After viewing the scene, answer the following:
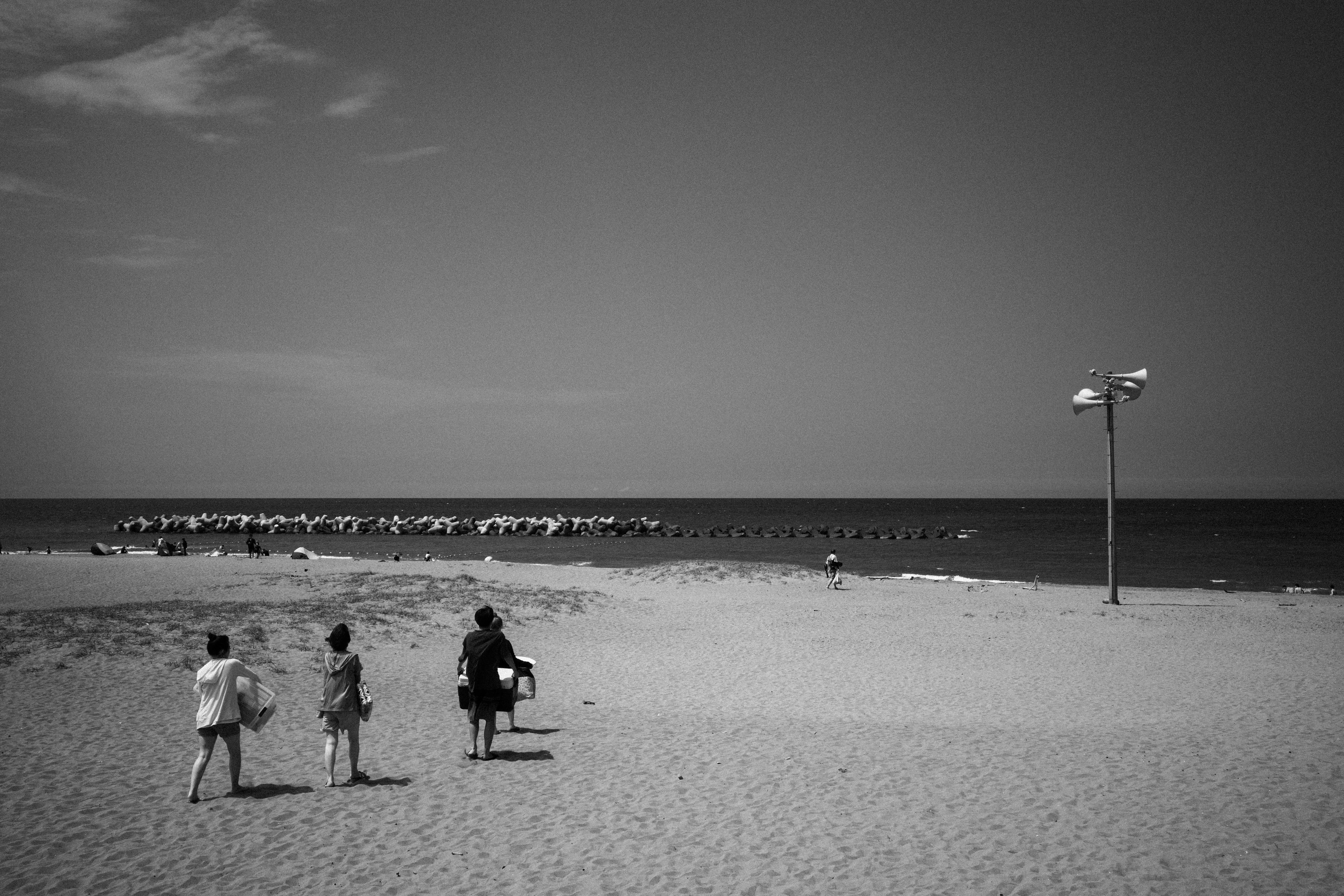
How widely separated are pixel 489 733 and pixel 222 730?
2865 millimetres

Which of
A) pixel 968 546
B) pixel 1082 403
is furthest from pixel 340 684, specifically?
pixel 968 546

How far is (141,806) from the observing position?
7.63 meters

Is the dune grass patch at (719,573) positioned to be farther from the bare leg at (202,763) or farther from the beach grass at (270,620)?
the bare leg at (202,763)

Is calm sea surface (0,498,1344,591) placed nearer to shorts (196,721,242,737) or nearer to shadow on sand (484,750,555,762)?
shadow on sand (484,750,555,762)

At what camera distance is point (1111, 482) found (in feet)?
83.6

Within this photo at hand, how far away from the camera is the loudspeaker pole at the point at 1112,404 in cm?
2409

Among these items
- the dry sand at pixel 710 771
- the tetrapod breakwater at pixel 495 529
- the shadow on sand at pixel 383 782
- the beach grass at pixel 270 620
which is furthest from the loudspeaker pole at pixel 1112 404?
the tetrapod breakwater at pixel 495 529

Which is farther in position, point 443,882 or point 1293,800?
point 1293,800

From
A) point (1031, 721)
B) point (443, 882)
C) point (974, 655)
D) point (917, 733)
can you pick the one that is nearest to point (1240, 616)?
point (974, 655)

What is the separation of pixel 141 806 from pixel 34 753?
2706 millimetres

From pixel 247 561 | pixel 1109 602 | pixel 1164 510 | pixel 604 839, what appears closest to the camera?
pixel 604 839

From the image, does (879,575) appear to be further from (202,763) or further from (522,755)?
(202,763)

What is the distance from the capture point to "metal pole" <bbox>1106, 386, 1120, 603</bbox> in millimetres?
24531

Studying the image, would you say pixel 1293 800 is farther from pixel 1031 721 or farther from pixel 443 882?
pixel 443 882
